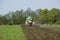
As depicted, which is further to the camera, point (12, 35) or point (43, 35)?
point (12, 35)

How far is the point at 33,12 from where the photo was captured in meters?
50.5

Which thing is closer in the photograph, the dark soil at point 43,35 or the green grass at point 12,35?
the dark soil at point 43,35

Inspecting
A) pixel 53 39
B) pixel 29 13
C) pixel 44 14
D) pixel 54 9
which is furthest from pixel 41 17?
pixel 53 39

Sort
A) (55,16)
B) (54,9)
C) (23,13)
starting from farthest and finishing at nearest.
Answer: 1. (23,13)
2. (54,9)
3. (55,16)

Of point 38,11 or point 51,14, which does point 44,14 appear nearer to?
point 51,14

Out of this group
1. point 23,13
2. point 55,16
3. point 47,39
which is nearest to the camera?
point 47,39

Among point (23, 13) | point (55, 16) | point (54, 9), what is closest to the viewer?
point (55, 16)

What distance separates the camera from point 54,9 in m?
44.3

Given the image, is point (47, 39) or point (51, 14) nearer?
point (47, 39)

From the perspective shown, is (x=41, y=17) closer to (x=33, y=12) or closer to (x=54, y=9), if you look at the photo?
(x=54, y=9)

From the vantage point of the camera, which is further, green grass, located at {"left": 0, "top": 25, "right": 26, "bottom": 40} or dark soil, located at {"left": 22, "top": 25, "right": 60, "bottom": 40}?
green grass, located at {"left": 0, "top": 25, "right": 26, "bottom": 40}

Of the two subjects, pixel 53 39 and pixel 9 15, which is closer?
pixel 53 39

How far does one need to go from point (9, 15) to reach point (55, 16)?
41.3 ft

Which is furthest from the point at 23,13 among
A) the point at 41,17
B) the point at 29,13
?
the point at 41,17
